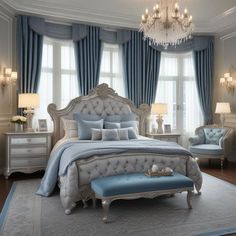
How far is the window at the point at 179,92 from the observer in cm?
693

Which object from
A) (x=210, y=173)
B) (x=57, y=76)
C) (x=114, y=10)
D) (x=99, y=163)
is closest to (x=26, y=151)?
(x=57, y=76)

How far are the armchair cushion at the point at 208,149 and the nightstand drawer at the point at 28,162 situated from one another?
3.43m

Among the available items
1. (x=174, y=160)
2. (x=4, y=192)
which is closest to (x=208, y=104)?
(x=174, y=160)

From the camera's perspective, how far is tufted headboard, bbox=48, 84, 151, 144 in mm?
5543

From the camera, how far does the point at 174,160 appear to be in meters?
3.84

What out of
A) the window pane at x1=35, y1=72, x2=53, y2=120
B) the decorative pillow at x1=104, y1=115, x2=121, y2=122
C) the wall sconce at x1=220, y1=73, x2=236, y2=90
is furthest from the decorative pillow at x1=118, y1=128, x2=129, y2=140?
the wall sconce at x1=220, y1=73, x2=236, y2=90

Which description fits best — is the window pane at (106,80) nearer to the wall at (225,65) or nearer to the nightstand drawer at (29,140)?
the nightstand drawer at (29,140)

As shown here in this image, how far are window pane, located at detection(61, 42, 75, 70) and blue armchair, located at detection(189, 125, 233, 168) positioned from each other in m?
3.40

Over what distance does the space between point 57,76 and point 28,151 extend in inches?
75.9

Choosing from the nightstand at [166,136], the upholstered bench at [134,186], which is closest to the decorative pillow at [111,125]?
the nightstand at [166,136]

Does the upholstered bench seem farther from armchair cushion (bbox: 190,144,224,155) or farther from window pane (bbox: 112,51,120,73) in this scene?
window pane (bbox: 112,51,120,73)

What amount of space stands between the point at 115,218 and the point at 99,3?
4.32 meters

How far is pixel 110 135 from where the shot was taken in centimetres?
473

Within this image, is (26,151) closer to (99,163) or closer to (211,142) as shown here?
(99,163)
